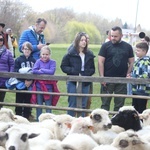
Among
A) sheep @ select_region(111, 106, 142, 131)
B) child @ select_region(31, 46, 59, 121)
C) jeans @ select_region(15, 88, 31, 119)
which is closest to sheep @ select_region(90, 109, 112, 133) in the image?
sheep @ select_region(111, 106, 142, 131)

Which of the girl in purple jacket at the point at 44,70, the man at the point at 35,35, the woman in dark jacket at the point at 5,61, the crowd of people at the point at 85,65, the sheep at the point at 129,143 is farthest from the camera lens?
the man at the point at 35,35

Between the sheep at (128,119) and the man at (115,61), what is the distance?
68.8 inches

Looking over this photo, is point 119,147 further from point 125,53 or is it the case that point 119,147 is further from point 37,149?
point 125,53

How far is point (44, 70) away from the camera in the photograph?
7879mm

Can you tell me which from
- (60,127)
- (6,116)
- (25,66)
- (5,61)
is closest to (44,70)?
(25,66)

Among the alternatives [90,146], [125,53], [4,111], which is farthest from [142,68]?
[90,146]

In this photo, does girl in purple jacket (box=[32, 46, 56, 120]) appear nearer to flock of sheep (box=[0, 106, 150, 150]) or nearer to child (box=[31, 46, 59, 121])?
child (box=[31, 46, 59, 121])

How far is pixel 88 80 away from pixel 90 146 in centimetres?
314

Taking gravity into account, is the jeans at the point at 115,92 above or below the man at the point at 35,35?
below

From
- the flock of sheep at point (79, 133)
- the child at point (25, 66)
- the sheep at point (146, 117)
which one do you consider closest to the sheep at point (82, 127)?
the flock of sheep at point (79, 133)

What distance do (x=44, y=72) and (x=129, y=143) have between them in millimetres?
3645

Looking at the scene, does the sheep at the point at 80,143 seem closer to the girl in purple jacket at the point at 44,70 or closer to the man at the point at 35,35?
the girl in purple jacket at the point at 44,70

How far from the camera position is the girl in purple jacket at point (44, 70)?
25.7 ft

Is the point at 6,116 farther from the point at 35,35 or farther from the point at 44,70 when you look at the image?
the point at 35,35
